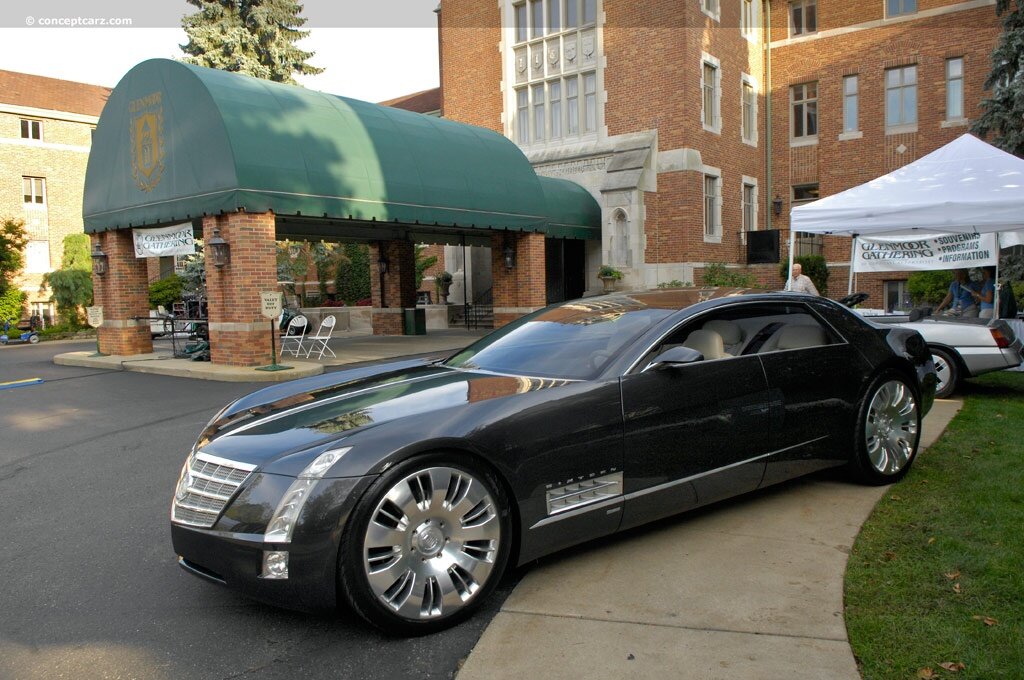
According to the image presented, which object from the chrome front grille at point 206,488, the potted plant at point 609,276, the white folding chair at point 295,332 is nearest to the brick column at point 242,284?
the white folding chair at point 295,332

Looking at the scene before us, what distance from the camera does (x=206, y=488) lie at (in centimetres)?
334

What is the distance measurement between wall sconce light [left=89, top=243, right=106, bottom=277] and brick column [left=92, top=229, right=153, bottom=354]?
0.26 ft

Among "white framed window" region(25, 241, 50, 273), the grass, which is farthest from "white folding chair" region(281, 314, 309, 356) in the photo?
"white framed window" region(25, 241, 50, 273)

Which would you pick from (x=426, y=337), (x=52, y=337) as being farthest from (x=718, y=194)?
(x=52, y=337)

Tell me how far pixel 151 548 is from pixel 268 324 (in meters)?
9.37

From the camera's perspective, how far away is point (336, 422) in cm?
347

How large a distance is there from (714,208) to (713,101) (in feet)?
11.3

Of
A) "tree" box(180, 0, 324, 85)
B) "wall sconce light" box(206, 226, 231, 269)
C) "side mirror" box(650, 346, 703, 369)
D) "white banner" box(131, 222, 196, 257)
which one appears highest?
"tree" box(180, 0, 324, 85)

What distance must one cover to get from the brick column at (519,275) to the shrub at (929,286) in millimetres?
11380

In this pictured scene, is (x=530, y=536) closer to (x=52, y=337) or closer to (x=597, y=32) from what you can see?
(x=597, y=32)

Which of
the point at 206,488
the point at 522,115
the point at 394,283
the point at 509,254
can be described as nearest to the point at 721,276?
the point at 509,254

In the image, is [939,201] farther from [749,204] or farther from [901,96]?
[901,96]

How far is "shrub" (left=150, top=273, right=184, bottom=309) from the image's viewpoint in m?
31.3

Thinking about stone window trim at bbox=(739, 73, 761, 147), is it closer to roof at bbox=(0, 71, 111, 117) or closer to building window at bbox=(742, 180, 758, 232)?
building window at bbox=(742, 180, 758, 232)
